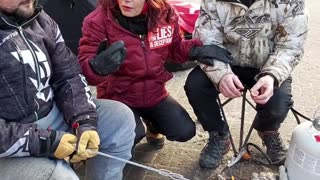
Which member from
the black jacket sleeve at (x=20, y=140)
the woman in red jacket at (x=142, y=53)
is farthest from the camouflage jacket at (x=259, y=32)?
the black jacket sleeve at (x=20, y=140)

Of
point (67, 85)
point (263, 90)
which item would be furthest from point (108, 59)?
point (263, 90)

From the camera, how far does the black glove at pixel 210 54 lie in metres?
2.32

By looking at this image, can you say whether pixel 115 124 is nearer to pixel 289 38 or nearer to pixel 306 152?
pixel 306 152

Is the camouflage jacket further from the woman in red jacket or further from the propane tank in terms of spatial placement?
the propane tank

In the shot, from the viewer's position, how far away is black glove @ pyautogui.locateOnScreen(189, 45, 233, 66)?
2324mm

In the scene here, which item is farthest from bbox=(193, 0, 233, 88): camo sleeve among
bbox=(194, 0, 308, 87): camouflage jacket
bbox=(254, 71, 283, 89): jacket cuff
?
bbox=(254, 71, 283, 89): jacket cuff

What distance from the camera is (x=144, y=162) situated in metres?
2.75

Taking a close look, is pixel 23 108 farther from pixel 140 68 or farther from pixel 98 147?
pixel 140 68

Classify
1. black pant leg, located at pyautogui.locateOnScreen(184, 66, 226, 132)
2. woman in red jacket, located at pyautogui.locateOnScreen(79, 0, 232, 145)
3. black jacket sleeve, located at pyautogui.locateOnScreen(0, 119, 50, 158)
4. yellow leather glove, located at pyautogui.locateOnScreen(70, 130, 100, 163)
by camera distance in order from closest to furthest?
black jacket sleeve, located at pyautogui.locateOnScreen(0, 119, 50, 158)
yellow leather glove, located at pyautogui.locateOnScreen(70, 130, 100, 163)
woman in red jacket, located at pyautogui.locateOnScreen(79, 0, 232, 145)
black pant leg, located at pyautogui.locateOnScreen(184, 66, 226, 132)

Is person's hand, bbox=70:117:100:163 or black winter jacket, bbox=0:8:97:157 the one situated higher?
black winter jacket, bbox=0:8:97:157

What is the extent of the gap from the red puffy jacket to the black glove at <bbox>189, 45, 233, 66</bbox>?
0.08 metres

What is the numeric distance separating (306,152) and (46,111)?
1.21 metres

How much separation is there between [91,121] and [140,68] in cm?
53

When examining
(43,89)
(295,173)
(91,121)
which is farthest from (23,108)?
(295,173)
